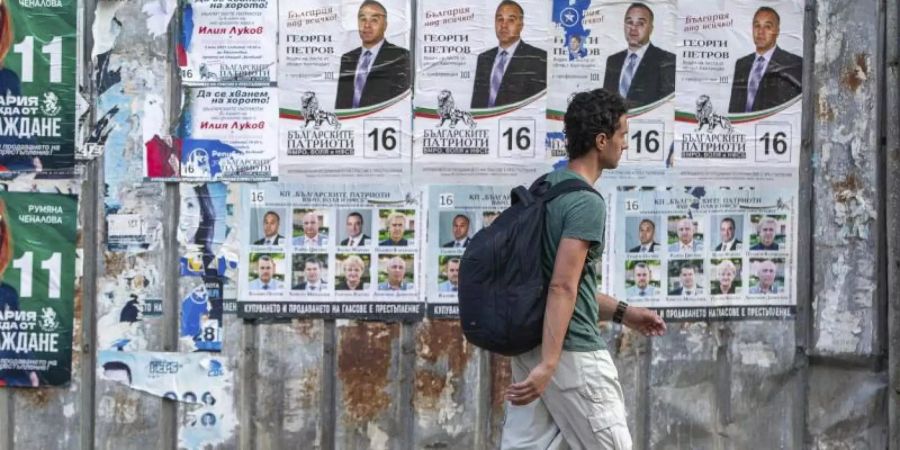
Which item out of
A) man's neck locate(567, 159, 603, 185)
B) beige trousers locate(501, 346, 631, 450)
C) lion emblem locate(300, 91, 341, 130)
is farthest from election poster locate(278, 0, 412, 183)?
beige trousers locate(501, 346, 631, 450)

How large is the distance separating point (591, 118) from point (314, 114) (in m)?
1.84

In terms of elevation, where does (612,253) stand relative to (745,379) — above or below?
above

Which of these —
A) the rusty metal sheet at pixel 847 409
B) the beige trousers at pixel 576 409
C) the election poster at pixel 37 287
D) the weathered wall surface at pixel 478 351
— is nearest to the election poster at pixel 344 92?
the weathered wall surface at pixel 478 351

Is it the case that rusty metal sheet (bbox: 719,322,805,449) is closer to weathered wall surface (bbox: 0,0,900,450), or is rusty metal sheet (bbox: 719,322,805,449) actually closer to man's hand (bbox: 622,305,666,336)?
weathered wall surface (bbox: 0,0,900,450)

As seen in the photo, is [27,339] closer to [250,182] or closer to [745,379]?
[250,182]

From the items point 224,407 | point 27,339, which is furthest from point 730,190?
point 27,339

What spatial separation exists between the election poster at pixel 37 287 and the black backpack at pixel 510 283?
91.6 inches

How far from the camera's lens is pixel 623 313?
4.60 metres

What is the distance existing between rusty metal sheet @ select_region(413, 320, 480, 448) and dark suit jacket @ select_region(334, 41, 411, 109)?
103cm

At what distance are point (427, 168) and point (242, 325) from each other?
42.3 inches

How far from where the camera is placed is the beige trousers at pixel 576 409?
417 centimetres

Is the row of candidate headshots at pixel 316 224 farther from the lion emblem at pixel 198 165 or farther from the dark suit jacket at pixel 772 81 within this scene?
the dark suit jacket at pixel 772 81

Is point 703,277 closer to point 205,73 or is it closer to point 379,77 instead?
point 379,77

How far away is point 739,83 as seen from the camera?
5891mm
